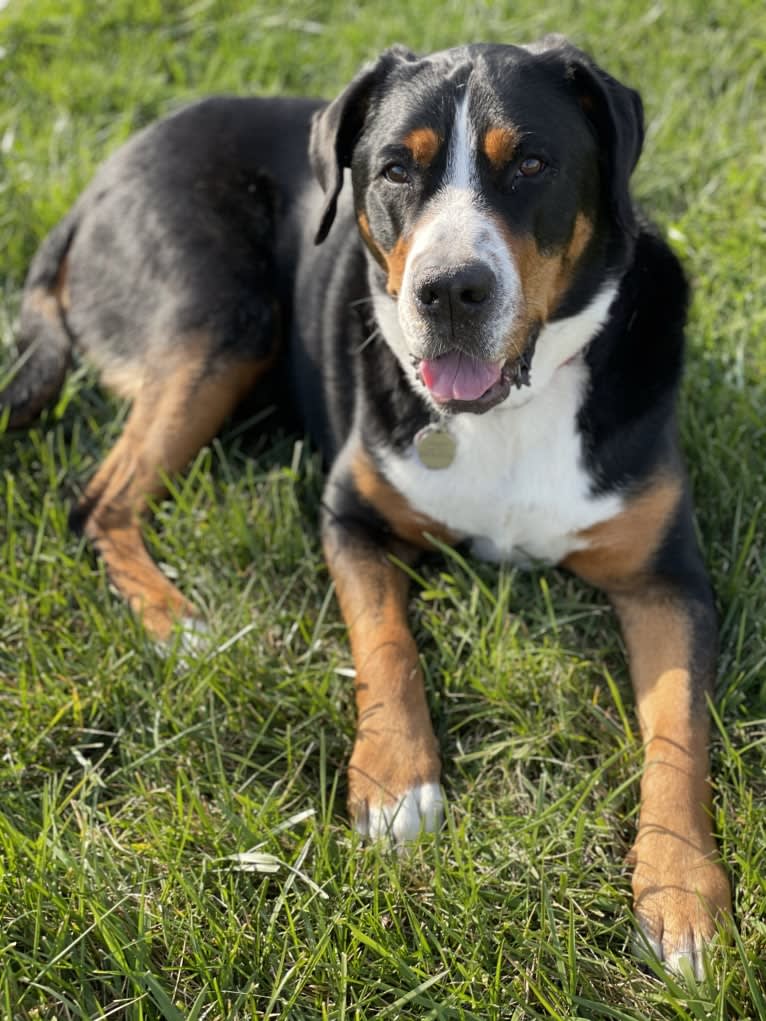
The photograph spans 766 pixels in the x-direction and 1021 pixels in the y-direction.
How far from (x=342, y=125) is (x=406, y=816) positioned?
1.77 m

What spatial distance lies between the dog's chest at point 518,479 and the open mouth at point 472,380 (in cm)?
21

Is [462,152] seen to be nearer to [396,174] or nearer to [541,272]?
[396,174]

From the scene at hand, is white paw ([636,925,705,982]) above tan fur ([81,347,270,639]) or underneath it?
underneath

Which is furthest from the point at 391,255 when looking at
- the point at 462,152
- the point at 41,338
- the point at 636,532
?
the point at 41,338

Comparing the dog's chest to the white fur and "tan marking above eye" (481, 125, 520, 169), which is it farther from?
"tan marking above eye" (481, 125, 520, 169)

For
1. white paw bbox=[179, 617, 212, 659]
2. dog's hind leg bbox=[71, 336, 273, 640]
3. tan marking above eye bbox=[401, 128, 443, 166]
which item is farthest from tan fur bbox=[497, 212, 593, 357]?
dog's hind leg bbox=[71, 336, 273, 640]

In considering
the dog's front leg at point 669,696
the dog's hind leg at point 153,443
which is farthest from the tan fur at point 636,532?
the dog's hind leg at point 153,443

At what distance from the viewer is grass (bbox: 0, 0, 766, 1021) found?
2361 millimetres

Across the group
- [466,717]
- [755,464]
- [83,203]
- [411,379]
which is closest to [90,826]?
[466,717]

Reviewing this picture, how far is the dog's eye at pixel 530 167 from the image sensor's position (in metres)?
2.71

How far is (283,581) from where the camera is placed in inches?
136

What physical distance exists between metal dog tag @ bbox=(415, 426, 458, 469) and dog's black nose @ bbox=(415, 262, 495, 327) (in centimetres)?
52

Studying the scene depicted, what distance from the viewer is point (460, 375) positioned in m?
2.90

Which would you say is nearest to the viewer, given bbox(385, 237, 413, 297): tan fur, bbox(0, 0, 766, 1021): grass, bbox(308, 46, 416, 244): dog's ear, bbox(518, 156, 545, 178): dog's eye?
bbox(0, 0, 766, 1021): grass
